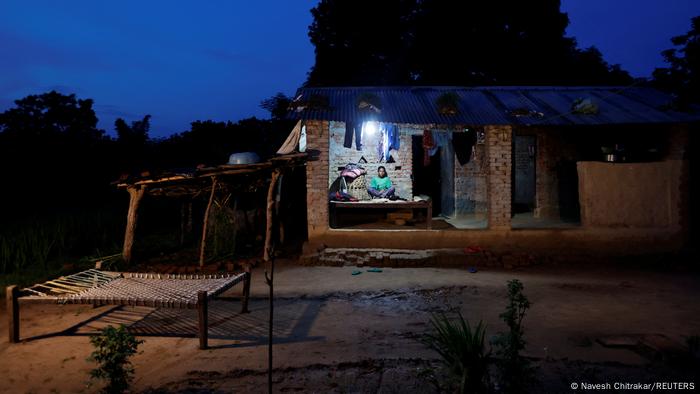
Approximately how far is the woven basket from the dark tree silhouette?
30.5 feet

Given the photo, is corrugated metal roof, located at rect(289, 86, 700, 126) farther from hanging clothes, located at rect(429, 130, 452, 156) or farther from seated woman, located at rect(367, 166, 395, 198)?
seated woman, located at rect(367, 166, 395, 198)

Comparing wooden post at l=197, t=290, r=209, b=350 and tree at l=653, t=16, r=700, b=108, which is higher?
tree at l=653, t=16, r=700, b=108

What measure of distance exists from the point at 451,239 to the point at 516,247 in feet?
4.38

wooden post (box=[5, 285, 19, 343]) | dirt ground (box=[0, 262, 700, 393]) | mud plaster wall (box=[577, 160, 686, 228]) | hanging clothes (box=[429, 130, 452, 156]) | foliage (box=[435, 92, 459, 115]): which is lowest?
dirt ground (box=[0, 262, 700, 393])

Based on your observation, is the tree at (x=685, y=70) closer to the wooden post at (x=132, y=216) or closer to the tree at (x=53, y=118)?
the wooden post at (x=132, y=216)

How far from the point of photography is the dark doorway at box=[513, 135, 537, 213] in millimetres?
13172

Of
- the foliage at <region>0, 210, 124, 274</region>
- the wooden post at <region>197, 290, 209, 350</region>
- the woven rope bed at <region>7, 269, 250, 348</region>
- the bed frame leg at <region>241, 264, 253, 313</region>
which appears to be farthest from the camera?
the foliage at <region>0, 210, 124, 274</region>

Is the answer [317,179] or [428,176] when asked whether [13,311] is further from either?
[428,176]

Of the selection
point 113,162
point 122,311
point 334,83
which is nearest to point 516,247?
point 122,311

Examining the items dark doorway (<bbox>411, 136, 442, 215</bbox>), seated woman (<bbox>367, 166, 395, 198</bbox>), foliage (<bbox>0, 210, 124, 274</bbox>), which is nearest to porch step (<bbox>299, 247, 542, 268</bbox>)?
seated woman (<bbox>367, 166, 395, 198</bbox>)

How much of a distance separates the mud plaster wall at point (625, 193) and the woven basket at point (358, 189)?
16.5 ft

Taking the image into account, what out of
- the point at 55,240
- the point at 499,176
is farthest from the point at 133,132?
the point at 499,176

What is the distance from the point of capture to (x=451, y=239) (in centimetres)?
1013

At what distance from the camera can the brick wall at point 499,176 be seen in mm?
10188
